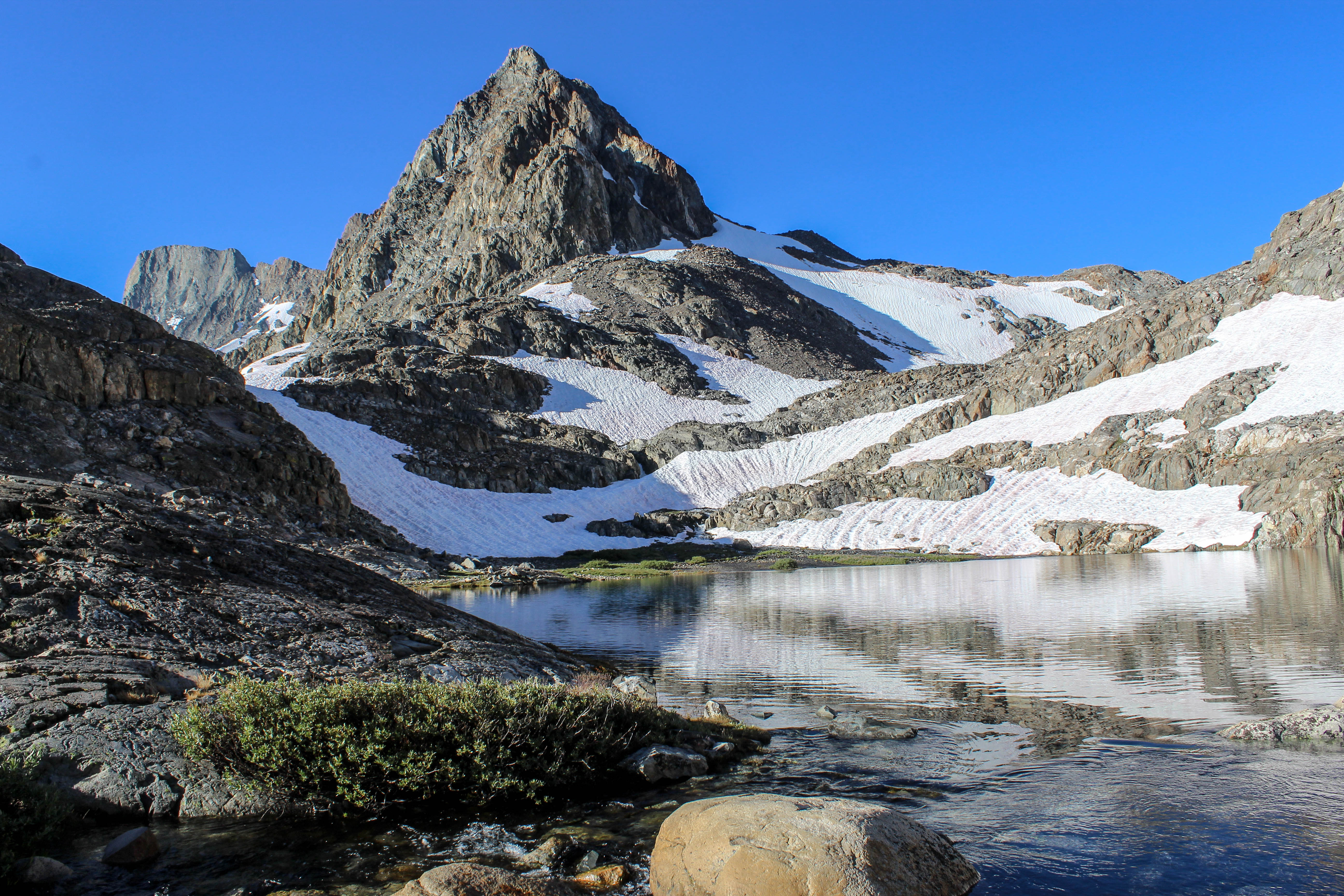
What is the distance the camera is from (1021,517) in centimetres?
5869

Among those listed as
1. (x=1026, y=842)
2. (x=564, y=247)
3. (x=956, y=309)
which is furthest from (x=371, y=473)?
(x=956, y=309)

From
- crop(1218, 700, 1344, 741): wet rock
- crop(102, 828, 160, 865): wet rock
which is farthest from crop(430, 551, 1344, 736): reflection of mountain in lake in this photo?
crop(102, 828, 160, 865): wet rock

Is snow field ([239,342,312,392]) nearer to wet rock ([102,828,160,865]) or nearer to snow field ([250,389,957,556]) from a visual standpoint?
snow field ([250,389,957,556])

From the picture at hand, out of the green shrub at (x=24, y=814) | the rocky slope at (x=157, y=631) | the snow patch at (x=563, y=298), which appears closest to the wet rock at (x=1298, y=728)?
the rocky slope at (x=157, y=631)

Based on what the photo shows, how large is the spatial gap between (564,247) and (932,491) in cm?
8513

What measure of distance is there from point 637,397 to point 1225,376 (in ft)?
190

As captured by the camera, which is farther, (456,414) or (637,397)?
(637,397)

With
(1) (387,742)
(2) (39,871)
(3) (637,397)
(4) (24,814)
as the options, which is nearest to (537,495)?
(3) (637,397)

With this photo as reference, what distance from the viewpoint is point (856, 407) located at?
88.9 meters

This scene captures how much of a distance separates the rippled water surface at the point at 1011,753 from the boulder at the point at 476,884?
0.97 meters

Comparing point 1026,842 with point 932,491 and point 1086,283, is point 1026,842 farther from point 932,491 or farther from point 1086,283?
point 1086,283

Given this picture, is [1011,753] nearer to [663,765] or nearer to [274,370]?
[663,765]

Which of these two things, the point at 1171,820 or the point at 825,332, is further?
the point at 825,332

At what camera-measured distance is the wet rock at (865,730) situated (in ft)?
36.0
